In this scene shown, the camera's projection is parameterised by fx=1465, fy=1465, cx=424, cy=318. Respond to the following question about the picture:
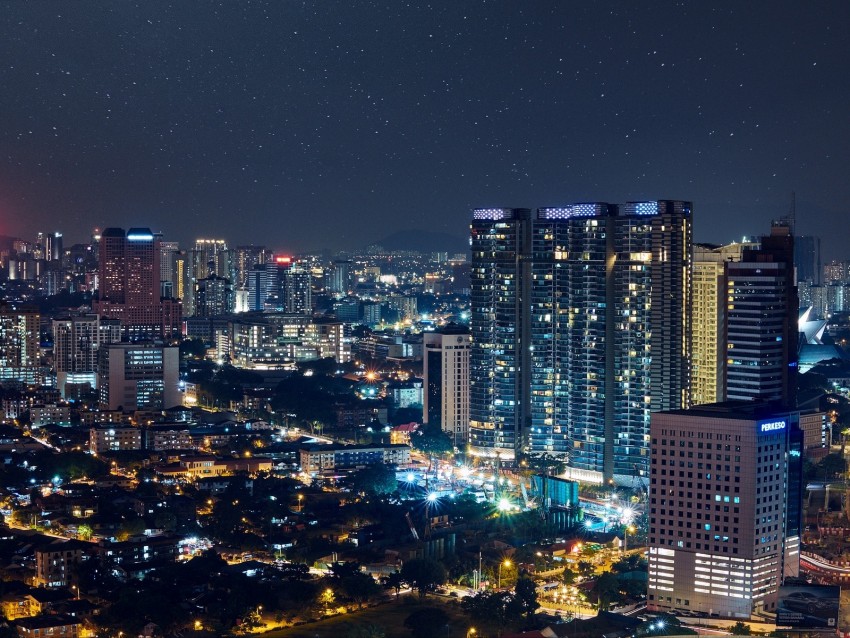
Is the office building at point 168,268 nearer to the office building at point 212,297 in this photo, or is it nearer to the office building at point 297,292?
the office building at point 212,297

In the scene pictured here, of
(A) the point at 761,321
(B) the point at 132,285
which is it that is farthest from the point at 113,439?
(B) the point at 132,285

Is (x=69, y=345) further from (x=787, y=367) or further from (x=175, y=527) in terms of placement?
(x=787, y=367)

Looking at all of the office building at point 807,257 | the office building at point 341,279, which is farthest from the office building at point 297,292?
the office building at point 807,257

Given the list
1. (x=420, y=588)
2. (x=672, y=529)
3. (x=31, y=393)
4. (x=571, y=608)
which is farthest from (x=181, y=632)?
(x=31, y=393)

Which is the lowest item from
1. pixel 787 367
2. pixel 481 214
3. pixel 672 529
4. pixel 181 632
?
pixel 181 632

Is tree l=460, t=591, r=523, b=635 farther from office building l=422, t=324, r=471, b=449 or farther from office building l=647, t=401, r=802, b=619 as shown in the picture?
office building l=422, t=324, r=471, b=449

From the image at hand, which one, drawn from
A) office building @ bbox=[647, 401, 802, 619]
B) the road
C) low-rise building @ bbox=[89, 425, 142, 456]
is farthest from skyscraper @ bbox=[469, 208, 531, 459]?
office building @ bbox=[647, 401, 802, 619]
